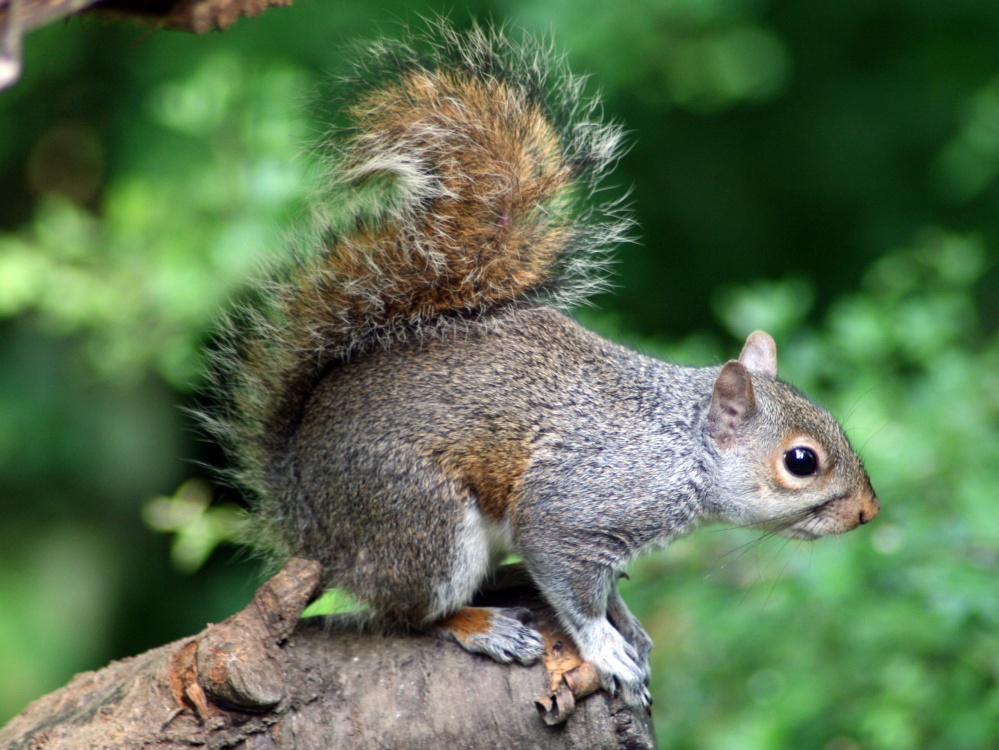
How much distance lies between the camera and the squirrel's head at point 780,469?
1.96 m

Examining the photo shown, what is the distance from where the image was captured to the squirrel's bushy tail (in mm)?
1911

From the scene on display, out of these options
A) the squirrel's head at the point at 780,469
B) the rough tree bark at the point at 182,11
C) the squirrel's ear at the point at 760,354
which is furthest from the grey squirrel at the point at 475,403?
the rough tree bark at the point at 182,11

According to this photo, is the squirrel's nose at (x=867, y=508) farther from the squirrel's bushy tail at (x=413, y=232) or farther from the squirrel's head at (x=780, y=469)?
the squirrel's bushy tail at (x=413, y=232)

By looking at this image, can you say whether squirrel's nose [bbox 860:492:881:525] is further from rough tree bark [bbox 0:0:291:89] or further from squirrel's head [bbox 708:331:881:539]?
rough tree bark [bbox 0:0:291:89]

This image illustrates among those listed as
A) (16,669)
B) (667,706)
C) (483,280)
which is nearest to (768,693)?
(667,706)

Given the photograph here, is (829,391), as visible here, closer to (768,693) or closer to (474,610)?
(768,693)

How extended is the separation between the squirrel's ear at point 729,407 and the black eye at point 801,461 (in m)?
0.11

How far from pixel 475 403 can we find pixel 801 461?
624mm

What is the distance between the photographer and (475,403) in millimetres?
1852

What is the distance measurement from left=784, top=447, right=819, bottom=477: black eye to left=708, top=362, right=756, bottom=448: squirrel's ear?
0.11m

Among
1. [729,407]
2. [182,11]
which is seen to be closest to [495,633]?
[729,407]

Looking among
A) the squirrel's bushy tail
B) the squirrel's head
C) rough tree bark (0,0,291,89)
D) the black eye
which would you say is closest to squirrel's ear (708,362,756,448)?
the squirrel's head

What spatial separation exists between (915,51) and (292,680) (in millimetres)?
3406

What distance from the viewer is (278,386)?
1.98 m
